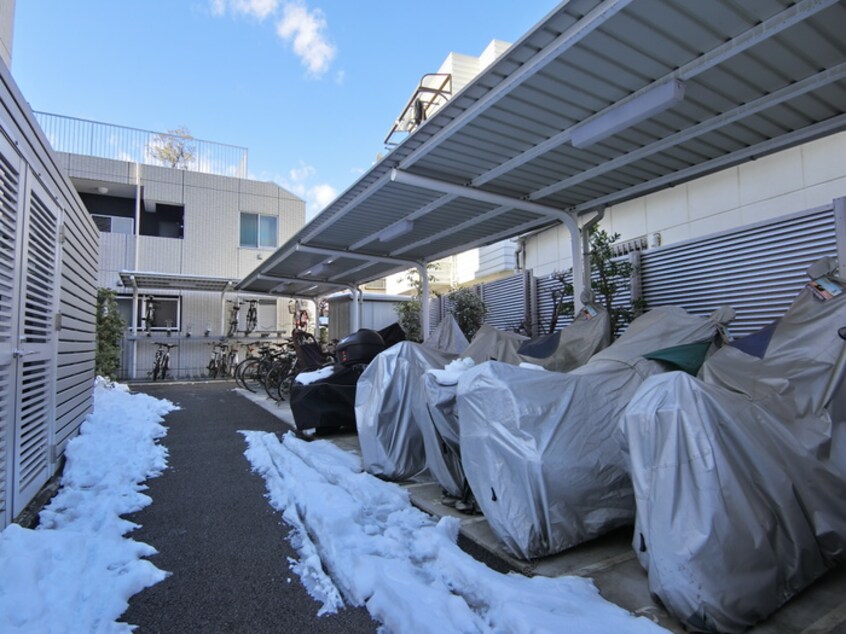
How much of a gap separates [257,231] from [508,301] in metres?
9.72

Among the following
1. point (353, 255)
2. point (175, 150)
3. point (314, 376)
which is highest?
point (175, 150)

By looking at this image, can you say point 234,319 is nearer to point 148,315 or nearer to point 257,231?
point 148,315

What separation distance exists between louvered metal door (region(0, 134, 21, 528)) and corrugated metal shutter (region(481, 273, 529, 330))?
5.23m

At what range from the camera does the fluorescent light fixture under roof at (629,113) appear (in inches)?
106

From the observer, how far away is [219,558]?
94.3 inches

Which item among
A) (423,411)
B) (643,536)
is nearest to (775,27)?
(643,536)

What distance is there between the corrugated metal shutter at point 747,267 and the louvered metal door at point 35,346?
16.3ft

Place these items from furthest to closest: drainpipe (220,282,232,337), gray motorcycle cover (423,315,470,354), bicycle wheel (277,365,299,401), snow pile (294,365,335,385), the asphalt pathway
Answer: drainpipe (220,282,232,337)
bicycle wheel (277,365,299,401)
snow pile (294,365,335,385)
gray motorcycle cover (423,315,470,354)
the asphalt pathway

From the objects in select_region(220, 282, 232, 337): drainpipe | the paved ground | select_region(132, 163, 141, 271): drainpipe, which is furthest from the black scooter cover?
select_region(132, 163, 141, 271): drainpipe

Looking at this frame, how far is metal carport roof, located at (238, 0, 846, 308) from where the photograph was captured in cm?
231

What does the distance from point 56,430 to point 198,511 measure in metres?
1.38

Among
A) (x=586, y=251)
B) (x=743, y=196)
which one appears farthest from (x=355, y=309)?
(x=743, y=196)

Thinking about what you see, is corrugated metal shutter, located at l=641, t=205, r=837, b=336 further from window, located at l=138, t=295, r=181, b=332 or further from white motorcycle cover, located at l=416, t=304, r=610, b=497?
window, located at l=138, t=295, r=181, b=332

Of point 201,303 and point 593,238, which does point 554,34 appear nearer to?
point 593,238
